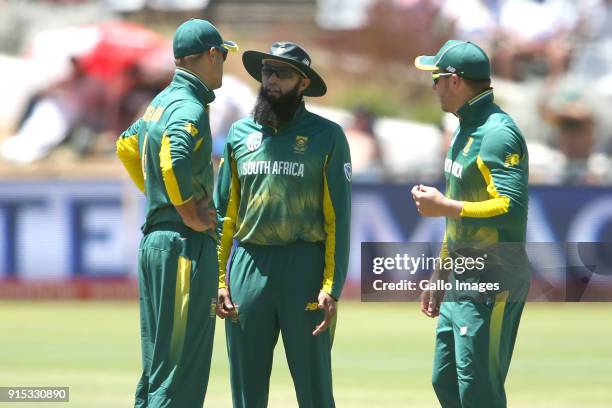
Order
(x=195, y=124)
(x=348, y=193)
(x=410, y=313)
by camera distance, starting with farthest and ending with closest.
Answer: (x=410, y=313)
(x=348, y=193)
(x=195, y=124)

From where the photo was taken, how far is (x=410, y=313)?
1953 cm

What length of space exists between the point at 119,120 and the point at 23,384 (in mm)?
14444

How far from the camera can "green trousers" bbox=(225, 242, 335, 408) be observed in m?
6.94

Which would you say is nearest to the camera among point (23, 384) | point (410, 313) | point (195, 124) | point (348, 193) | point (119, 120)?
point (195, 124)

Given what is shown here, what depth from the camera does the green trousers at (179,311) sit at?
6.59 m

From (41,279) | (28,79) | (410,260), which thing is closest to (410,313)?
(41,279)

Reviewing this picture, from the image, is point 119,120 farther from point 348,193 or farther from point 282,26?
point 348,193

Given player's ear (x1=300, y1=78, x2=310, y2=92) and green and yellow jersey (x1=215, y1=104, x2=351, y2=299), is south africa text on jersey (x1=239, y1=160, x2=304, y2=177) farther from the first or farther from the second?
player's ear (x1=300, y1=78, x2=310, y2=92)

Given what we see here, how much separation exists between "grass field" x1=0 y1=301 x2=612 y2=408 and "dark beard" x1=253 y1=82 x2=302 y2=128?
3.65 metres

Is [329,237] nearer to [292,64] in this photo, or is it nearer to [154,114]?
[292,64]

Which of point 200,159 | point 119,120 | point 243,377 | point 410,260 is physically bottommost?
point 243,377

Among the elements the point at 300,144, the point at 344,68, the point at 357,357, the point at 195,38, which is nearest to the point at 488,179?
the point at 300,144

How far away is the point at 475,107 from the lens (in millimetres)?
6840

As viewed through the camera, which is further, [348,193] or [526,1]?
[526,1]
